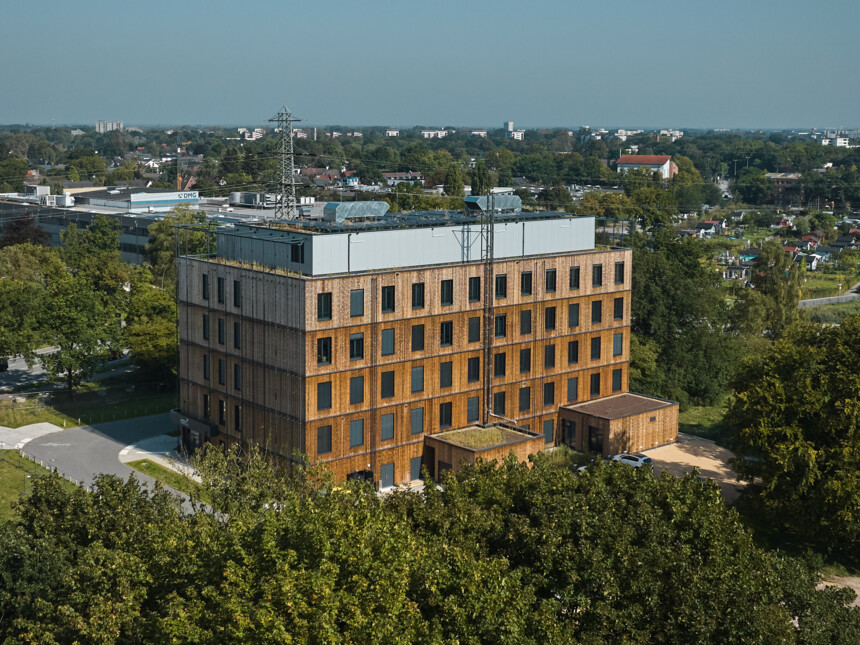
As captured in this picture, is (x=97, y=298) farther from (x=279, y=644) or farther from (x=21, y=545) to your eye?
(x=279, y=644)

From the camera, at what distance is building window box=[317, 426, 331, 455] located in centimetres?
5112

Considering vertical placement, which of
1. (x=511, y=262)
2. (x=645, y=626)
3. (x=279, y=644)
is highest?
(x=511, y=262)

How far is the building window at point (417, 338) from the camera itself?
5403cm

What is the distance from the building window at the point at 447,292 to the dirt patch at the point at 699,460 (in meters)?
14.3

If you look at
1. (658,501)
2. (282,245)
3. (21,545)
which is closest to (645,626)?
(658,501)

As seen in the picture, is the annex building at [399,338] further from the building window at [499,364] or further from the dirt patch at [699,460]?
the dirt patch at [699,460]

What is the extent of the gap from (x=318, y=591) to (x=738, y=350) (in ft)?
193

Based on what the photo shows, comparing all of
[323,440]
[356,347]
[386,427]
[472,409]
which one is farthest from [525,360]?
[323,440]

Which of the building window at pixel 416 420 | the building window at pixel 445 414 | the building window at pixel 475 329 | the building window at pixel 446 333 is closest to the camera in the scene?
the building window at pixel 416 420

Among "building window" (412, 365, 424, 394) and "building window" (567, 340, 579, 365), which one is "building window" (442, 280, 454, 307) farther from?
"building window" (567, 340, 579, 365)

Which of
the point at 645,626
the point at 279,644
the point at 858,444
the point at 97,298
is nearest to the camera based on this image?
the point at 279,644

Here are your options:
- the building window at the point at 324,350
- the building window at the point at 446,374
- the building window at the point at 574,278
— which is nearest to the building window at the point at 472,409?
the building window at the point at 446,374

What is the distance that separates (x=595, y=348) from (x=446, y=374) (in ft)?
38.8

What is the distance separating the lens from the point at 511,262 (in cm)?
5747
